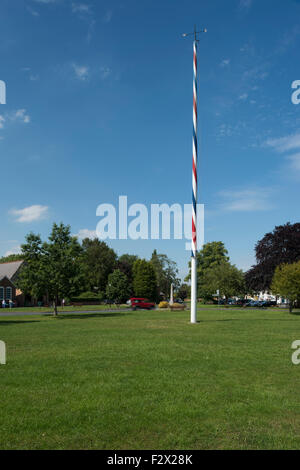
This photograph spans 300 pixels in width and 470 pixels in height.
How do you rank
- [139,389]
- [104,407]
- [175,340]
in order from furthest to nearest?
[175,340], [139,389], [104,407]

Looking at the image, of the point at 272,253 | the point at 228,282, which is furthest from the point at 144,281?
the point at 272,253

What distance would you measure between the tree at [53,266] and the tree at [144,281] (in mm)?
48048

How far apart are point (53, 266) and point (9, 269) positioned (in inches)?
1791

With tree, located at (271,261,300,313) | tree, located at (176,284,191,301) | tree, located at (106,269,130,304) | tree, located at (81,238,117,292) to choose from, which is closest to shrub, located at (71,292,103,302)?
tree, located at (81,238,117,292)

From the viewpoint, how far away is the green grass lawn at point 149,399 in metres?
5.21

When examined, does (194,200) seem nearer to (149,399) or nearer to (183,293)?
(149,399)

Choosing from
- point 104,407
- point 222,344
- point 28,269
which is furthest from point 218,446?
point 28,269

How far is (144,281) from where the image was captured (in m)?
82.4

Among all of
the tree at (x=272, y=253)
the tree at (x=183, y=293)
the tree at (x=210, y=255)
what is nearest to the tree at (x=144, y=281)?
the tree at (x=210, y=255)

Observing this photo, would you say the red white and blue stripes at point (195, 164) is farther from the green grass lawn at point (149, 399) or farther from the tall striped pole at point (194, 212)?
the green grass lawn at point (149, 399)

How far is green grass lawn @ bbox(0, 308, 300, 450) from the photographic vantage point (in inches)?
205
